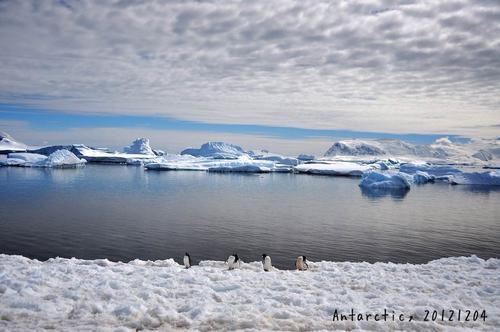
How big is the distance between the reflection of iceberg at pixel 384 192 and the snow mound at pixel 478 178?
71.7 feet

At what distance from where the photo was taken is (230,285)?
11.9 m

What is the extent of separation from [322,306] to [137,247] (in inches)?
597

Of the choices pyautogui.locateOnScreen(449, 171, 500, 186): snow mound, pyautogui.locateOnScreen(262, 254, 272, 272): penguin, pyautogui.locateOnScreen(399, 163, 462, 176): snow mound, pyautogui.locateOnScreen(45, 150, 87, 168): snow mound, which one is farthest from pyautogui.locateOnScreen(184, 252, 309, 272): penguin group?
pyautogui.locateOnScreen(399, 163, 462, 176): snow mound

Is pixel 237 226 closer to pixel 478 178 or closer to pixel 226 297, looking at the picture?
pixel 226 297

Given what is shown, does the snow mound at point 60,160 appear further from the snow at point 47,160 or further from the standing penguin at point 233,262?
the standing penguin at point 233,262

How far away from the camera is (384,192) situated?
60656mm

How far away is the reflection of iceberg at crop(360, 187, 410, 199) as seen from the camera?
55.9 m

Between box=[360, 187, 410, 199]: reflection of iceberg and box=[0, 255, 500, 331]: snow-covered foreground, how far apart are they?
137 feet

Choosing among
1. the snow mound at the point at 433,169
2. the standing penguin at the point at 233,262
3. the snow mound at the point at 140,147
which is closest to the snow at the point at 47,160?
the snow mound at the point at 140,147

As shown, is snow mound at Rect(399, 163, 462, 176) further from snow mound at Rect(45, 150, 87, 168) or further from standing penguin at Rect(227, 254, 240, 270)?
standing penguin at Rect(227, 254, 240, 270)

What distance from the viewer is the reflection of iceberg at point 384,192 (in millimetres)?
55912

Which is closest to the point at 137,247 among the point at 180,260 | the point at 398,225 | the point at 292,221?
the point at 180,260

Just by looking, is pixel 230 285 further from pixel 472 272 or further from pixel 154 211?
pixel 154 211

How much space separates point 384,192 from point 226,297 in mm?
54154
